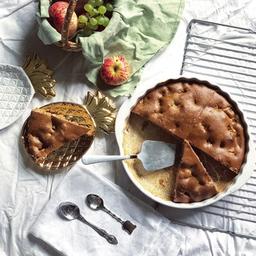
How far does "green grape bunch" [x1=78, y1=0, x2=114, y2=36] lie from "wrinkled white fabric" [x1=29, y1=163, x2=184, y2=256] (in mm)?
294

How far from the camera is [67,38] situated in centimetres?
123

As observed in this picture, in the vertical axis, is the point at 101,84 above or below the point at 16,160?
above

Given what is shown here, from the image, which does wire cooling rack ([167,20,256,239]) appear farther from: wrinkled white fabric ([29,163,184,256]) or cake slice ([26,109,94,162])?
cake slice ([26,109,94,162])

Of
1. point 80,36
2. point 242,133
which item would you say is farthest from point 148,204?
point 80,36

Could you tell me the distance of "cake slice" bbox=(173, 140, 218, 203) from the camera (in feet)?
4.01

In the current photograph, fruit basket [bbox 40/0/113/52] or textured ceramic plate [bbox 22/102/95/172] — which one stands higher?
fruit basket [bbox 40/0/113/52]

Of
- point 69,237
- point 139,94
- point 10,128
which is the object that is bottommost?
point 69,237

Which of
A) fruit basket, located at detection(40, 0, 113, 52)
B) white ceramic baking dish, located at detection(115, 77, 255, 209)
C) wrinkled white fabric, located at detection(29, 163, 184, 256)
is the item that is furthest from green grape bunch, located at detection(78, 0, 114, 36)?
wrinkled white fabric, located at detection(29, 163, 184, 256)

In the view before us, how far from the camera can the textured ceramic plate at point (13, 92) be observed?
1296mm

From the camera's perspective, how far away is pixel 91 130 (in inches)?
50.6

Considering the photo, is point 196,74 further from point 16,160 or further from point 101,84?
point 16,160

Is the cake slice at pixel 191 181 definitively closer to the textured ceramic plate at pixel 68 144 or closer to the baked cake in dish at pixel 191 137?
the baked cake in dish at pixel 191 137

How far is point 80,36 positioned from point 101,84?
12 centimetres

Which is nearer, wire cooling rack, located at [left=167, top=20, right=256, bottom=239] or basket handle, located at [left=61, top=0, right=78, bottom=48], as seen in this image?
basket handle, located at [left=61, top=0, right=78, bottom=48]
